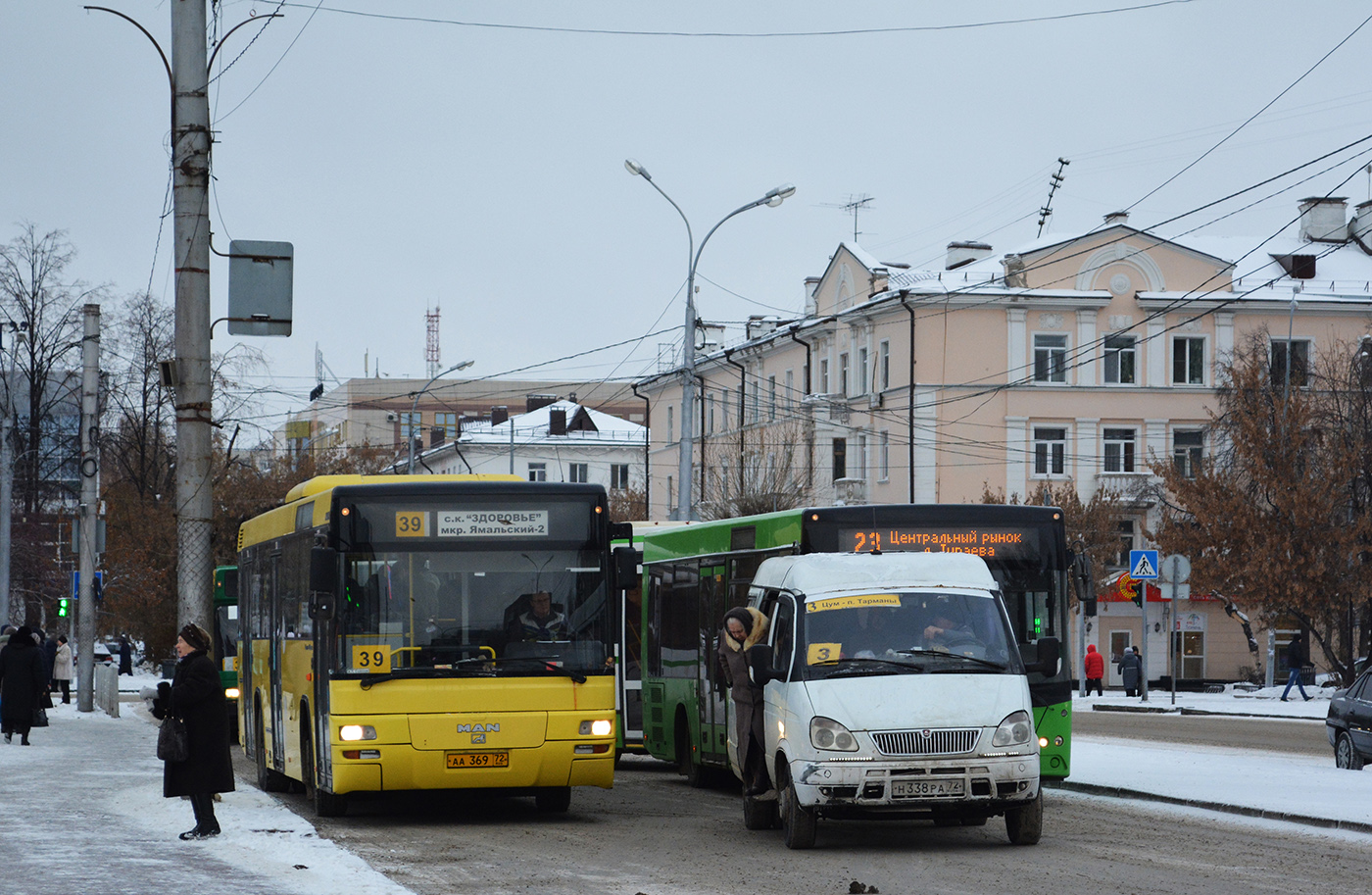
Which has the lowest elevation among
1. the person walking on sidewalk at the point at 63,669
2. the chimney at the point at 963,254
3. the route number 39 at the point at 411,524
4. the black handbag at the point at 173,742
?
the person walking on sidewalk at the point at 63,669

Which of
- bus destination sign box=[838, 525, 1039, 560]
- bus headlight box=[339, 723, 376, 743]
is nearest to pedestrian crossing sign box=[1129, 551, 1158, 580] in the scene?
bus destination sign box=[838, 525, 1039, 560]

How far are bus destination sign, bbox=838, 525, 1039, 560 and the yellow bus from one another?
2270mm

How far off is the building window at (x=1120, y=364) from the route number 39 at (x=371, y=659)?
51920mm

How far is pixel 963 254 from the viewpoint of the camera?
6831 centimetres

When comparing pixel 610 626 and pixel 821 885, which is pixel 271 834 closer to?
pixel 610 626

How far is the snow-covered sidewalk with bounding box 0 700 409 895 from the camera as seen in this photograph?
36.3ft

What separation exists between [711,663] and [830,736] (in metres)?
6.19

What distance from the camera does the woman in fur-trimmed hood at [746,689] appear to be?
47.2 feet

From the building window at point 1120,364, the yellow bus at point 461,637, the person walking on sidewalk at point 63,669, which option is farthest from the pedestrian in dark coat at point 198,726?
the building window at point 1120,364

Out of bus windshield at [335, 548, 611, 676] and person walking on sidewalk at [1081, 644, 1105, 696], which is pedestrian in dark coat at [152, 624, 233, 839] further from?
person walking on sidewalk at [1081, 644, 1105, 696]

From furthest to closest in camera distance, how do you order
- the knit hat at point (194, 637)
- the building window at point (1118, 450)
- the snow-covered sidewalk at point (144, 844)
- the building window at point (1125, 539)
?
the building window at point (1118, 450), the building window at point (1125, 539), the knit hat at point (194, 637), the snow-covered sidewalk at point (144, 844)

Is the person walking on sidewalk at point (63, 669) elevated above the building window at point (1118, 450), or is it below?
below

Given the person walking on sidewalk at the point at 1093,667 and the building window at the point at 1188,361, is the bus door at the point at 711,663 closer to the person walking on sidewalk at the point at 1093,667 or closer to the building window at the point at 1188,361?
the person walking on sidewalk at the point at 1093,667

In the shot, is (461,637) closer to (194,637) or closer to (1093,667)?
(194,637)
